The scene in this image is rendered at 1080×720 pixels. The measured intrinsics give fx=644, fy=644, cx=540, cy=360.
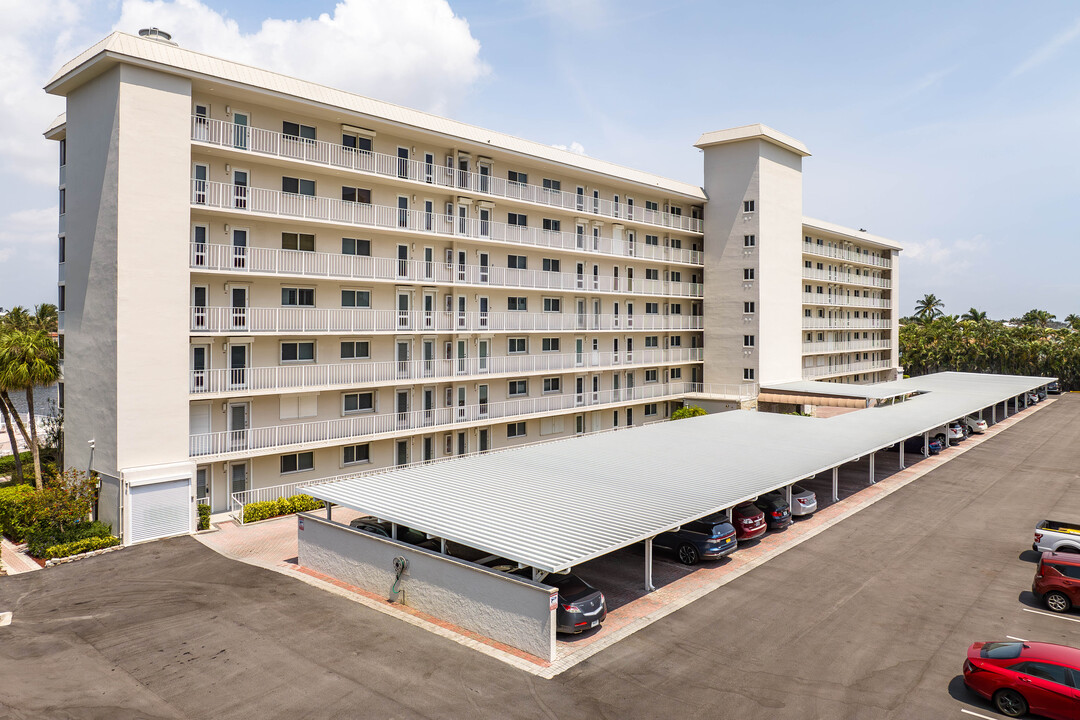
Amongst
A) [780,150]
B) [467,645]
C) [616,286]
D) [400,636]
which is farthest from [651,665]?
[780,150]

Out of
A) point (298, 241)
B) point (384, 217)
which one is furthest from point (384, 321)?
point (298, 241)

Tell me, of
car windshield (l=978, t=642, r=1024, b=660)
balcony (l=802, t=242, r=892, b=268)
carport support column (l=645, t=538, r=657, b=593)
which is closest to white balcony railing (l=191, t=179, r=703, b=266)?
carport support column (l=645, t=538, r=657, b=593)

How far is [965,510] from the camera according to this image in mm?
27188

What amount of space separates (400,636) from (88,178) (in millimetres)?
21404

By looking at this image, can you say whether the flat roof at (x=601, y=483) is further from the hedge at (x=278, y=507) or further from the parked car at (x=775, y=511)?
the hedge at (x=278, y=507)

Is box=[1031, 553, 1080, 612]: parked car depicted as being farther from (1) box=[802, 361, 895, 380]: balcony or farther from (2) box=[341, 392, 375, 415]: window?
(1) box=[802, 361, 895, 380]: balcony

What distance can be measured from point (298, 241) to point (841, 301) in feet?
177

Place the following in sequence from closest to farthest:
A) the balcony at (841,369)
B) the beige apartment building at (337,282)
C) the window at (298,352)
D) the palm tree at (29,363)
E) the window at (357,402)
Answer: the beige apartment building at (337,282) < the palm tree at (29,363) < the window at (298,352) < the window at (357,402) < the balcony at (841,369)

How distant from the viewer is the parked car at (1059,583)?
659 inches

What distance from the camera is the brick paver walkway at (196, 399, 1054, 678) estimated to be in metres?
15.2

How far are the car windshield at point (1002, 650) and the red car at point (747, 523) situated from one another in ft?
30.5

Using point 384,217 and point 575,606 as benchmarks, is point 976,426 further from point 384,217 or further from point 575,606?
point 575,606

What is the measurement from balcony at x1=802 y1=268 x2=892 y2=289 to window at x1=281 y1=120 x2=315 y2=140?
44354 mm

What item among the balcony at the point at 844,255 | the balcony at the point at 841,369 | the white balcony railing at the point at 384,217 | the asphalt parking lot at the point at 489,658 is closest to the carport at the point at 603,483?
the asphalt parking lot at the point at 489,658
